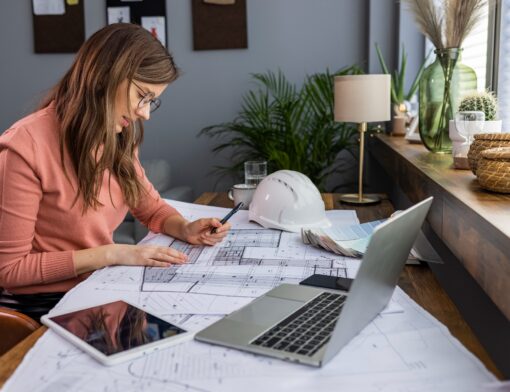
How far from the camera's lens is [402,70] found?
114 inches

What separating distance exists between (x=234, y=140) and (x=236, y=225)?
1.88 m

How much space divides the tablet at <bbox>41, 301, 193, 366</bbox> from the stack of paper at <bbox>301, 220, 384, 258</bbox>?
491 mm

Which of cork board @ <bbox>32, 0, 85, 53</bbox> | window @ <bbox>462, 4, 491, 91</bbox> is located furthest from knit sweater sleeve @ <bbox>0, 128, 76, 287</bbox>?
cork board @ <bbox>32, 0, 85, 53</bbox>

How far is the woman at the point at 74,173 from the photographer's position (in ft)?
4.04

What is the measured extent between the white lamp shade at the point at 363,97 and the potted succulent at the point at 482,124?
0.33 meters

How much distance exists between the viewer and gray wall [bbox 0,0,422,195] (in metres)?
3.36

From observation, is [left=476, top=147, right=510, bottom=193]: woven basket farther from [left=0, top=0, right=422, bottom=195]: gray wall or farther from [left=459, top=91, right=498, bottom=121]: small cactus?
[left=0, top=0, right=422, bottom=195]: gray wall

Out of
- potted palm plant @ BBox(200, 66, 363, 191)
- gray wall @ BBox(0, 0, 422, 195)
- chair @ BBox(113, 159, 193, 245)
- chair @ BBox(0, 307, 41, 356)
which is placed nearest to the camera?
chair @ BBox(0, 307, 41, 356)

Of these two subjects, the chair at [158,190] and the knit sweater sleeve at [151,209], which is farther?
the chair at [158,190]

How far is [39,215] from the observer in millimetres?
1325

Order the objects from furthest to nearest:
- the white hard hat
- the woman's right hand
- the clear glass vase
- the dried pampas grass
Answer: the clear glass vase, the dried pampas grass, the white hard hat, the woman's right hand

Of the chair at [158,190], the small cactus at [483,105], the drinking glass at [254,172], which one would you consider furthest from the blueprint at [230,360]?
the chair at [158,190]

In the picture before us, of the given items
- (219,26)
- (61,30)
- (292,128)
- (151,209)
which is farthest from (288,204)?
(61,30)

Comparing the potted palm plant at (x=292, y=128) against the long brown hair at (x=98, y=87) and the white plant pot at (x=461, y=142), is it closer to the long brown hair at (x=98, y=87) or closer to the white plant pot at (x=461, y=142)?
the white plant pot at (x=461, y=142)
